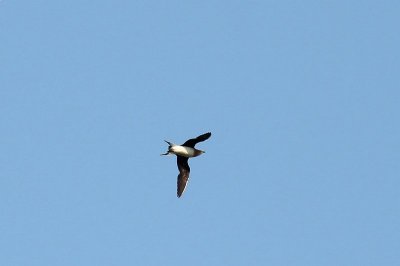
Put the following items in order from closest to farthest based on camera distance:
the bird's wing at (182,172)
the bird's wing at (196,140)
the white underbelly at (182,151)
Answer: the bird's wing at (196,140) → the white underbelly at (182,151) → the bird's wing at (182,172)

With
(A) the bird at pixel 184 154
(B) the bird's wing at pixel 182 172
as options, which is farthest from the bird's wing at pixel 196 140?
(B) the bird's wing at pixel 182 172

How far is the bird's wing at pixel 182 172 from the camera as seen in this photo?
261 feet

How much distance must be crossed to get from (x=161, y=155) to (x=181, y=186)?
3.70 meters

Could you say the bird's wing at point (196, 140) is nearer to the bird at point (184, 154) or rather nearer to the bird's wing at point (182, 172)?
the bird at point (184, 154)

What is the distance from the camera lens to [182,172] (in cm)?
7981

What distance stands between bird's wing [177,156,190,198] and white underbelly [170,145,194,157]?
1.35 m

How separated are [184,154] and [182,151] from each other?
41cm

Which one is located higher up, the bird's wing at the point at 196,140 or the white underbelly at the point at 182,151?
the bird's wing at the point at 196,140

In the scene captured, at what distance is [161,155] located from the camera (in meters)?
76.4

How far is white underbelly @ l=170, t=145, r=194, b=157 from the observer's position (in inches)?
3039

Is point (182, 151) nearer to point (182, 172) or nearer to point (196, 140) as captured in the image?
point (196, 140)

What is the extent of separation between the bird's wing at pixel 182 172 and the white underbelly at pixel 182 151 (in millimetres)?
1353

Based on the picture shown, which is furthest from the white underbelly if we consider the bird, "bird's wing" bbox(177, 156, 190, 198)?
"bird's wing" bbox(177, 156, 190, 198)

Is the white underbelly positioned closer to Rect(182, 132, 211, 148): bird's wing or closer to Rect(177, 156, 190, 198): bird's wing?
Rect(182, 132, 211, 148): bird's wing
